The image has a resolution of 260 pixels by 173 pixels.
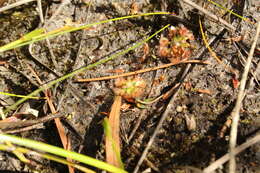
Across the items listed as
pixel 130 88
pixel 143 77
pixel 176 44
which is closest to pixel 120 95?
pixel 130 88

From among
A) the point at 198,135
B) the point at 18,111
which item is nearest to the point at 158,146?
the point at 198,135

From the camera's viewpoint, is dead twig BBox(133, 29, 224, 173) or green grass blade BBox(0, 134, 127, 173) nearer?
green grass blade BBox(0, 134, 127, 173)

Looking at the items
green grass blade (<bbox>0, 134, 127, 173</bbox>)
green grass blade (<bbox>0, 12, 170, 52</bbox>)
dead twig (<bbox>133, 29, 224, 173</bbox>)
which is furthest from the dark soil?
green grass blade (<bbox>0, 134, 127, 173</bbox>)

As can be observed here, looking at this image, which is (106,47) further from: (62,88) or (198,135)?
(198,135)

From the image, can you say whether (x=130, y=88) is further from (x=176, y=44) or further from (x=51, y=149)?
(x=51, y=149)

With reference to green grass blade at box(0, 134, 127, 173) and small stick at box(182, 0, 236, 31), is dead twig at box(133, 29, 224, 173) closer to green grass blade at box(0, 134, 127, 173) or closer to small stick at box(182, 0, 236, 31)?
small stick at box(182, 0, 236, 31)

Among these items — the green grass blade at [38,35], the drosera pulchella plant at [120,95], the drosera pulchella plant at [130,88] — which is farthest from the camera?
the drosera pulchella plant at [130,88]

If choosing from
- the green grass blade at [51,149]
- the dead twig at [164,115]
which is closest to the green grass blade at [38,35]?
the dead twig at [164,115]

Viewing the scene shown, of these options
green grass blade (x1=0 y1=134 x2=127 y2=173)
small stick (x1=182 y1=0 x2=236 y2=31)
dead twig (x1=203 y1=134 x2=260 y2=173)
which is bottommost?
dead twig (x1=203 y1=134 x2=260 y2=173)

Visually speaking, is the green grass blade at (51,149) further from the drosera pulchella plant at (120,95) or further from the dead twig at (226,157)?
the dead twig at (226,157)
